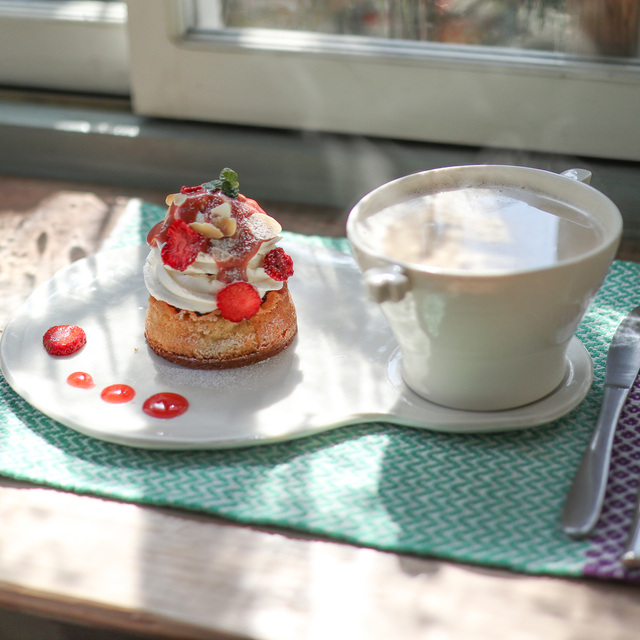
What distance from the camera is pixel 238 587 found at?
601 millimetres

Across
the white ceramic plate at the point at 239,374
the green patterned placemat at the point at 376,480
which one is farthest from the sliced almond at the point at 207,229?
the green patterned placemat at the point at 376,480

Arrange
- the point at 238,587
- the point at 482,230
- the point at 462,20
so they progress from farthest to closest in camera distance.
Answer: the point at 462,20 → the point at 482,230 → the point at 238,587

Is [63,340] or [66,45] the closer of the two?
[63,340]

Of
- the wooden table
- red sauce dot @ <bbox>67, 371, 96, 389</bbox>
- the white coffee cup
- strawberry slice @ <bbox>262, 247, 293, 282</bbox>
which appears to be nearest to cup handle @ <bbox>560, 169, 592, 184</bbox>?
the white coffee cup

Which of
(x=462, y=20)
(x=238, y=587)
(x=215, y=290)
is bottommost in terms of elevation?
(x=238, y=587)

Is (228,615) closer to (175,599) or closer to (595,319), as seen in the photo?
(175,599)

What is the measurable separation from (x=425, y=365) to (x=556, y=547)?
203 millimetres

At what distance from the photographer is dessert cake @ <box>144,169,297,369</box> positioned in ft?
2.82

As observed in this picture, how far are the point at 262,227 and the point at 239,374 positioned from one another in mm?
165

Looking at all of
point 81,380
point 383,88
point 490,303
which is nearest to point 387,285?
point 490,303

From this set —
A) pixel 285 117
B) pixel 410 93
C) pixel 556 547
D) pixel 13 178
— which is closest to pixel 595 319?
pixel 556 547

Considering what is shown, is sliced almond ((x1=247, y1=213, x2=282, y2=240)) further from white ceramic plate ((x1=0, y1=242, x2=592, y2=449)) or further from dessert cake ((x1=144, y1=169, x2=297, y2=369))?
white ceramic plate ((x1=0, y1=242, x2=592, y2=449))

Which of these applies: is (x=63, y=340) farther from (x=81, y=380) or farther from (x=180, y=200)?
(x=180, y=200)

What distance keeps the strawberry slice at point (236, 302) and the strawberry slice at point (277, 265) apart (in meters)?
0.04
